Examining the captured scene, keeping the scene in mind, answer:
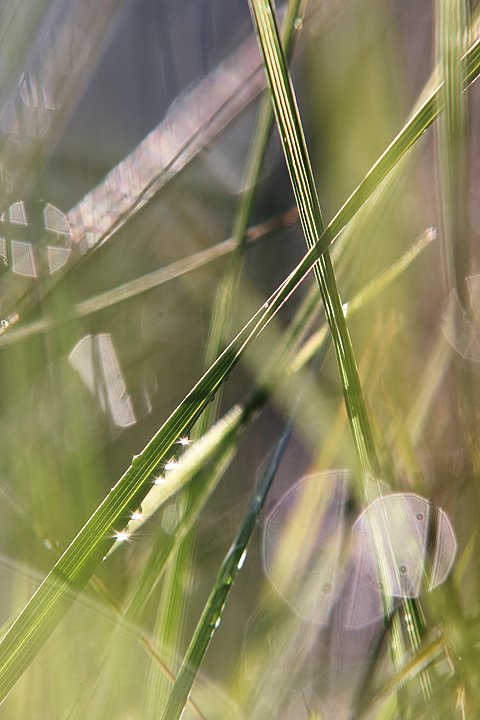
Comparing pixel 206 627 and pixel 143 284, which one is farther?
pixel 143 284

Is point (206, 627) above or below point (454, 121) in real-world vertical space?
below

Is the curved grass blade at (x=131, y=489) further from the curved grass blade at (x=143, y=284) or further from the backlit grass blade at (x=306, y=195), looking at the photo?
the curved grass blade at (x=143, y=284)

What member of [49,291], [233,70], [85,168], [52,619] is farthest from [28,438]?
[233,70]

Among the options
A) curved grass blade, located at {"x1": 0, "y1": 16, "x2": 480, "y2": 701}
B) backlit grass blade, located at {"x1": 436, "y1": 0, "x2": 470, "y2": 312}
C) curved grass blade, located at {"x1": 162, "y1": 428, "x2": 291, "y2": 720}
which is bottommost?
curved grass blade, located at {"x1": 162, "y1": 428, "x2": 291, "y2": 720}

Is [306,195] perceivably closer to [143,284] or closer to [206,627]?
[206,627]

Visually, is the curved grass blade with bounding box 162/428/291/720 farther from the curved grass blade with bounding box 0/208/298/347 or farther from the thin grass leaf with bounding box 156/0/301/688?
the curved grass blade with bounding box 0/208/298/347

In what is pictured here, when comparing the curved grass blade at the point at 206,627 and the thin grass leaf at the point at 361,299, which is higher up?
the thin grass leaf at the point at 361,299

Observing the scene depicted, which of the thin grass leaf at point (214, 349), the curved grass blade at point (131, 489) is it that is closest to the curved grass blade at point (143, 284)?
the thin grass leaf at point (214, 349)

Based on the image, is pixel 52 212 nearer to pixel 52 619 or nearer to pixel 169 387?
pixel 169 387

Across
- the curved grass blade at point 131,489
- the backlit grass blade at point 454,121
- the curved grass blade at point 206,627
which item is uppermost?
the backlit grass blade at point 454,121

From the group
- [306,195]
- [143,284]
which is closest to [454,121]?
[306,195]

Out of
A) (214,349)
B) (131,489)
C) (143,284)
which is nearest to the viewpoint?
(131,489)

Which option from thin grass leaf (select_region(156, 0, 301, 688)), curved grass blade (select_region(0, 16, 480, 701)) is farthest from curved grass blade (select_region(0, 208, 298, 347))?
curved grass blade (select_region(0, 16, 480, 701))
